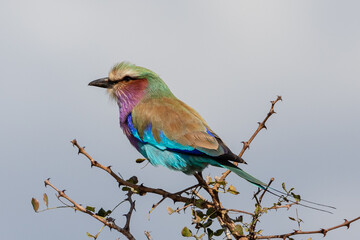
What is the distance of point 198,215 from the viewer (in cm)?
356

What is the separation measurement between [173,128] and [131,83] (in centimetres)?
89

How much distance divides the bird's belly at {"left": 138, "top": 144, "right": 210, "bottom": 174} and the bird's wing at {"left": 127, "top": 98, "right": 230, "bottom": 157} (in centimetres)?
4

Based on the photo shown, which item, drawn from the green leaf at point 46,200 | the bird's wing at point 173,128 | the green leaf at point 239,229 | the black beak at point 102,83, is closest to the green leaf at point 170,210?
the green leaf at point 239,229

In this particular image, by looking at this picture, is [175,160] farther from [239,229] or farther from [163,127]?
[239,229]

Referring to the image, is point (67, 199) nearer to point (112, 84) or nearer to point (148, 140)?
point (148, 140)

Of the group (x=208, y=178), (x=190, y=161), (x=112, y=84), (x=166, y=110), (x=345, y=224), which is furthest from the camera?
(x=112, y=84)

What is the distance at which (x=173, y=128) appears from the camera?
484 cm

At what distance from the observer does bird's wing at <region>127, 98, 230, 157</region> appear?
4616 millimetres

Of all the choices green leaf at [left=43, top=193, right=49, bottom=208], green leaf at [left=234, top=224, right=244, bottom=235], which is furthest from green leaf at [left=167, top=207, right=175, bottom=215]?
green leaf at [left=43, top=193, right=49, bottom=208]

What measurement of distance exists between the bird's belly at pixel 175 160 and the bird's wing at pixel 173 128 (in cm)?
4

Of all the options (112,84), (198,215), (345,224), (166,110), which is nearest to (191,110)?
(166,110)

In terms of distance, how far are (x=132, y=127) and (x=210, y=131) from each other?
0.68 metres

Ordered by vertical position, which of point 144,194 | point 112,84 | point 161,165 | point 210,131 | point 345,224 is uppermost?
point 112,84

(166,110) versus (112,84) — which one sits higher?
(112,84)
